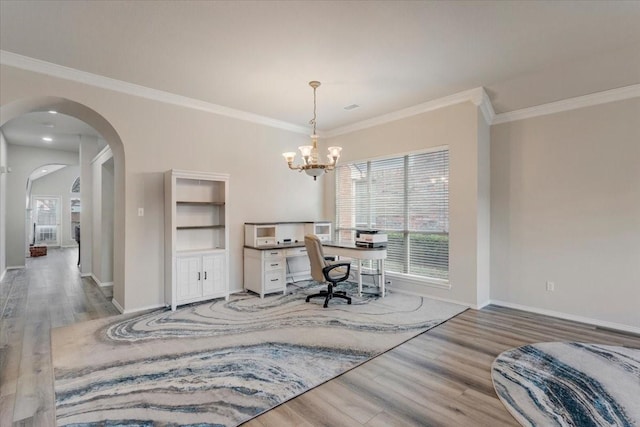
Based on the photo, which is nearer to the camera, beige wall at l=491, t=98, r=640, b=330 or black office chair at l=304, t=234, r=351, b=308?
beige wall at l=491, t=98, r=640, b=330

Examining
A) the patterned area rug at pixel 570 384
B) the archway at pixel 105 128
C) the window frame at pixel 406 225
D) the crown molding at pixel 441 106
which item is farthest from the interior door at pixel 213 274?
the patterned area rug at pixel 570 384

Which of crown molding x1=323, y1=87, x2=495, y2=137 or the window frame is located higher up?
crown molding x1=323, y1=87, x2=495, y2=137

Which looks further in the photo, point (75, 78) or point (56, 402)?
point (75, 78)

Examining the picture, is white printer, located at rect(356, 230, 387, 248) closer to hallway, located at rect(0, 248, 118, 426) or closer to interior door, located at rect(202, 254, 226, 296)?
interior door, located at rect(202, 254, 226, 296)

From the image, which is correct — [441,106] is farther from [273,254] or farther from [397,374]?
[397,374]

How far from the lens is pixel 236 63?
3588 millimetres

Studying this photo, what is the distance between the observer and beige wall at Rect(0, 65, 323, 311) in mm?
3904

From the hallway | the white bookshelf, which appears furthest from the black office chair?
the hallway

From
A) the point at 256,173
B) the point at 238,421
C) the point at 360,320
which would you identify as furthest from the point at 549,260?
the point at 256,173

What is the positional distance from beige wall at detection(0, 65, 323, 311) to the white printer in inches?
70.0

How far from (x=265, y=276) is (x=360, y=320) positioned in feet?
5.78


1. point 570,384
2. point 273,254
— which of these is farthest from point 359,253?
point 570,384

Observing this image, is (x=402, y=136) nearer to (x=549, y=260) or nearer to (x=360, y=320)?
(x=549, y=260)

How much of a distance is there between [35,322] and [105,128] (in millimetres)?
2608
